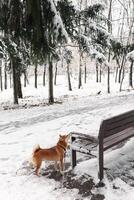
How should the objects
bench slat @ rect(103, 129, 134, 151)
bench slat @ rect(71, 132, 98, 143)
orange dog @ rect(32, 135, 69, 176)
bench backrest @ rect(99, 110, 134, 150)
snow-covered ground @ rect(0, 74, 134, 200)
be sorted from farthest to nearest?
bench slat @ rect(71, 132, 98, 143), orange dog @ rect(32, 135, 69, 176), bench slat @ rect(103, 129, 134, 151), bench backrest @ rect(99, 110, 134, 150), snow-covered ground @ rect(0, 74, 134, 200)

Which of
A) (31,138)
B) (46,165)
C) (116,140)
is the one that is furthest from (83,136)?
(31,138)

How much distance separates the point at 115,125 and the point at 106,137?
299 mm

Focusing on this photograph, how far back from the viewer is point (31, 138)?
925cm

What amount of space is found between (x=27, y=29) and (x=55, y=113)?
16.1 ft

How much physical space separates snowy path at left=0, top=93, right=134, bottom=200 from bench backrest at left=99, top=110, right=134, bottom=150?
113 centimetres

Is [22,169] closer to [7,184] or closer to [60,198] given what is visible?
[7,184]

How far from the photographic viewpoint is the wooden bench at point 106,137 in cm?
579

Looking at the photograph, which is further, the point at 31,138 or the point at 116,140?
the point at 31,138

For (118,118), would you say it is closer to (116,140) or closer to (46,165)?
(116,140)

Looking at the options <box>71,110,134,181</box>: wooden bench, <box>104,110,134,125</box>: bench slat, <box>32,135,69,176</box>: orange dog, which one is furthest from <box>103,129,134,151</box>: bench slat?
<box>32,135,69,176</box>: orange dog

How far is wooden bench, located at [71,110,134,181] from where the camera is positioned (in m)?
5.79

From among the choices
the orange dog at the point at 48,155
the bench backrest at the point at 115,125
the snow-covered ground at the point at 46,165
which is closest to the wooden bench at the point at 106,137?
the bench backrest at the point at 115,125

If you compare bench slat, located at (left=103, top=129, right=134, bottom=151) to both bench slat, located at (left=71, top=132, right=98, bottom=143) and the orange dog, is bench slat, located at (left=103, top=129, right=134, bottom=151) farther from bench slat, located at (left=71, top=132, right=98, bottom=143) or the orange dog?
the orange dog

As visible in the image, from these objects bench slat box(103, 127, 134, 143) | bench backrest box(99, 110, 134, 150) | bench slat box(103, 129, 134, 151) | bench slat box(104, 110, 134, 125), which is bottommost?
bench slat box(103, 129, 134, 151)
